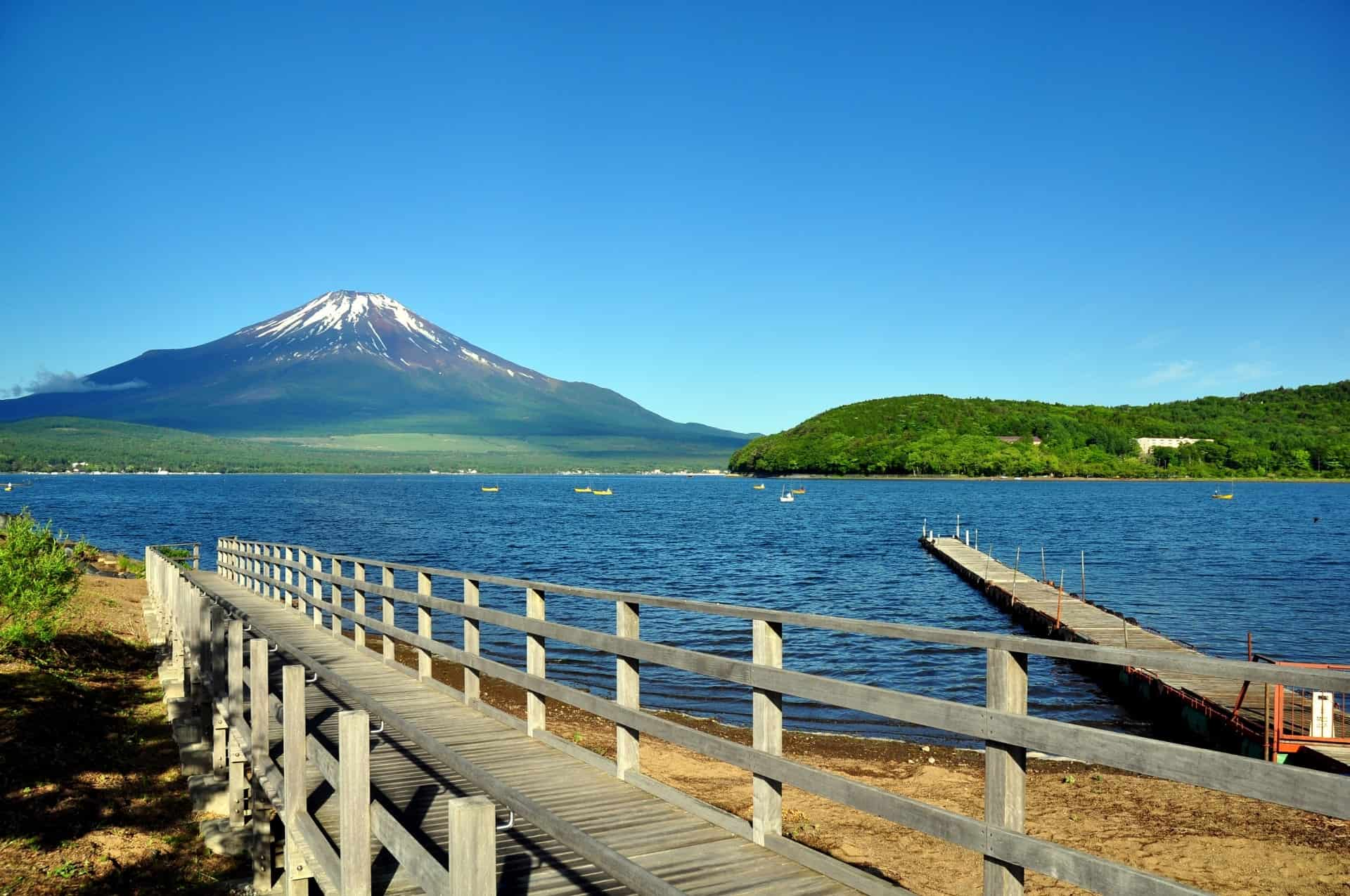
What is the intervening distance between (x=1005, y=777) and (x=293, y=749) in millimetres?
3560

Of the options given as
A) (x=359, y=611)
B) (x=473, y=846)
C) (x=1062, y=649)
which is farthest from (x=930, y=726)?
(x=359, y=611)

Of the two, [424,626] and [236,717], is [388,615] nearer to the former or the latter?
[424,626]

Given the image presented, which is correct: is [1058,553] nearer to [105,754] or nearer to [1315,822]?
[1315,822]

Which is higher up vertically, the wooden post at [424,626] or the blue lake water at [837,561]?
the wooden post at [424,626]

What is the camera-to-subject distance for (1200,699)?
17.6 metres

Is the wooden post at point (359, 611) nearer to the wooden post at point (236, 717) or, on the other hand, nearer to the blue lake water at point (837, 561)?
the wooden post at point (236, 717)

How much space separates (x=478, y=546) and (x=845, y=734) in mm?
46215

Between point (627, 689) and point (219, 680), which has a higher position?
point (627, 689)

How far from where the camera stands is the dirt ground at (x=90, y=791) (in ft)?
24.6

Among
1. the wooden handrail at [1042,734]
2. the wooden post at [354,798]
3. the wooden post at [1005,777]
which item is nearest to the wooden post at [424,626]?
the wooden handrail at [1042,734]

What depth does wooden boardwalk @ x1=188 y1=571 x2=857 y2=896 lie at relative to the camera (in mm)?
5113

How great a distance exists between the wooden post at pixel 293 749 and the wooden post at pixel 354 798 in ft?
2.63

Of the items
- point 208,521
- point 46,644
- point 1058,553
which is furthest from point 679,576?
point 208,521

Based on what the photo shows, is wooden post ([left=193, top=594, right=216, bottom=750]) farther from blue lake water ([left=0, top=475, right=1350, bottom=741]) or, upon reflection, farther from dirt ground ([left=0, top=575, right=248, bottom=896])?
blue lake water ([left=0, top=475, right=1350, bottom=741])
